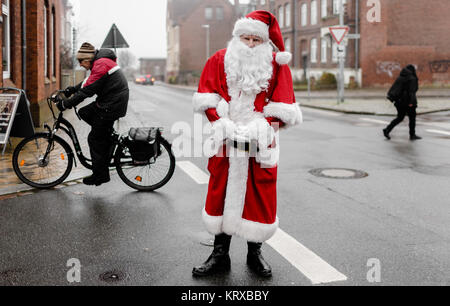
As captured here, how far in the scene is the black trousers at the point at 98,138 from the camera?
669cm

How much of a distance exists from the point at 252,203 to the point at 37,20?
11960mm

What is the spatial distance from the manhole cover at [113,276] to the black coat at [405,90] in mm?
9945

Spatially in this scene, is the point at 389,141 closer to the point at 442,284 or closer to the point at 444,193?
the point at 444,193

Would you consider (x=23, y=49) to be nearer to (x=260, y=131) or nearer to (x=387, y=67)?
(x=260, y=131)

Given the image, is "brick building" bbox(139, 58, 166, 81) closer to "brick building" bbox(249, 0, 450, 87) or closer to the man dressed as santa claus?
"brick building" bbox(249, 0, 450, 87)

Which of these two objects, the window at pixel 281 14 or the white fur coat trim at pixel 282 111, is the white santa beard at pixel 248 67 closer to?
the white fur coat trim at pixel 282 111

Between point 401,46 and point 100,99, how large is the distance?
3736 centimetres

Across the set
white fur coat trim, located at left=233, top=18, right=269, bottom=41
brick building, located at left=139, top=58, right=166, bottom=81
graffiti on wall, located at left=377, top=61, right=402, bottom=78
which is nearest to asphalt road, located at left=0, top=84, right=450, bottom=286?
white fur coat trim, located at left=233, top=18, right=269, bottom=41

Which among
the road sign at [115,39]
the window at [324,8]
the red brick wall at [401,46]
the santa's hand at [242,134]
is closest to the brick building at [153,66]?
the window at [324,8]

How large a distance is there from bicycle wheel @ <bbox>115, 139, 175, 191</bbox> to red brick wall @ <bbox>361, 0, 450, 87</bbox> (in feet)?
116

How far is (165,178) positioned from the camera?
709cm

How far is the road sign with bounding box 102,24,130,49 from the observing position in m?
15.5
